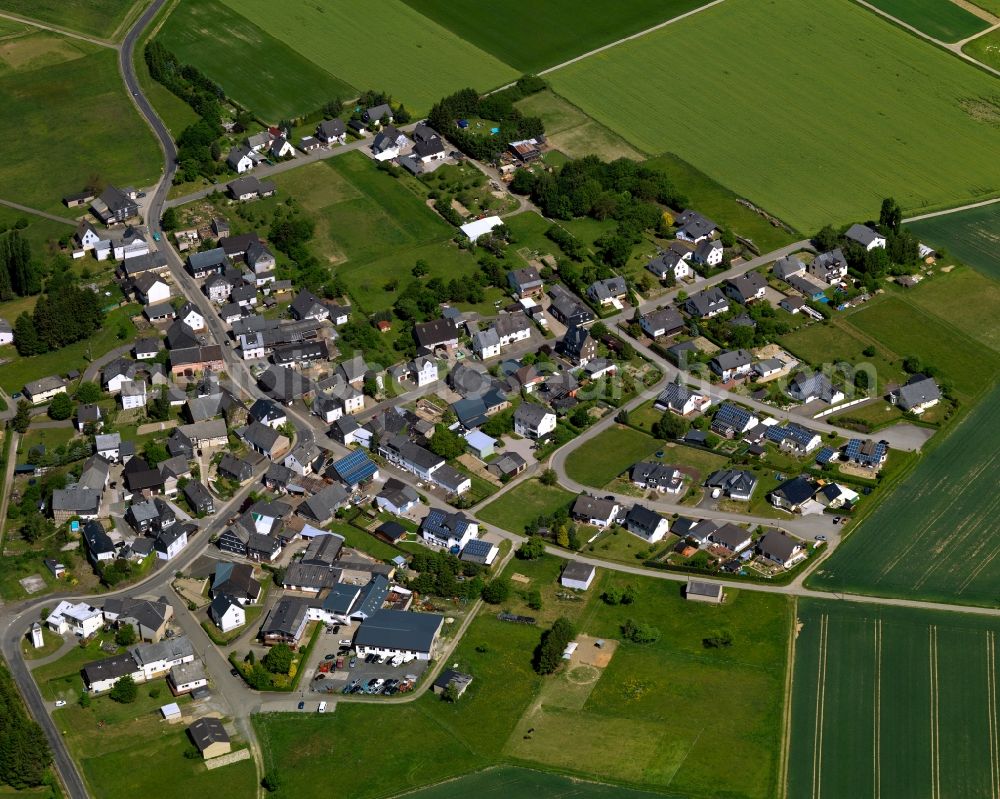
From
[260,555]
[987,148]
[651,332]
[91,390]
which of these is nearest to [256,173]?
[91,390]

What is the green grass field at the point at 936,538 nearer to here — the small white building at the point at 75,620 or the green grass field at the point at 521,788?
the green grass field at the point at 521,788

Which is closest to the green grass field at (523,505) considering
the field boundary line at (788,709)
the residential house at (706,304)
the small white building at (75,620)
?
the field boundary line at (788,709)

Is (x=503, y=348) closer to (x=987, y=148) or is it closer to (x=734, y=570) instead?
(x=734, y=570)

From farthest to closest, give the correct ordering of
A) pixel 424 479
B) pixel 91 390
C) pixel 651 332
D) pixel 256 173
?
1. pixel 256 173
2. pixel 651 332
3. pixel 91 390
4. pixel 424 479

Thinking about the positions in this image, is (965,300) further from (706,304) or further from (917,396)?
(706,304)

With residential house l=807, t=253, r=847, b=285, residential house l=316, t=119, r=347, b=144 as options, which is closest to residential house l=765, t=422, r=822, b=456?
Result: residential house l=807, t=253, r=847, b=285

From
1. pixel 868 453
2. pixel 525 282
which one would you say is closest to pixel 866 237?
pixel 868 453

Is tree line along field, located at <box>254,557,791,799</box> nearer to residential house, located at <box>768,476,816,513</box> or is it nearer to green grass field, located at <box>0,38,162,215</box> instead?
residential house, located at <box>768,476,816,513</box>
